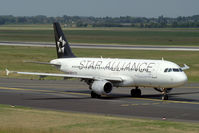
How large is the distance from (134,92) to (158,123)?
1776 cm

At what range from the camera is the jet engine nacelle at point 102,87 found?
49281mm

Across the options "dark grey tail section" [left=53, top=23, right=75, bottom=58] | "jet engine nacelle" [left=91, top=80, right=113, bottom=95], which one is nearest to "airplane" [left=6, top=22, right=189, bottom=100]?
"jet engine nacelle" [left=91, top=80, right=113, bottom=95]

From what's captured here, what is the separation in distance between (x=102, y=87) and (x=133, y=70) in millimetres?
3647

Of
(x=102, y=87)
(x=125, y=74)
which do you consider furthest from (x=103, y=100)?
(x=125, y=74)

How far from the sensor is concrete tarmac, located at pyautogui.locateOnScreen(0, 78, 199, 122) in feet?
133

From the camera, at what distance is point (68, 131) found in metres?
30.8

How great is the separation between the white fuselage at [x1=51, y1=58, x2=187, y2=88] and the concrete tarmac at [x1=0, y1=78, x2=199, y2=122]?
5.86 ft

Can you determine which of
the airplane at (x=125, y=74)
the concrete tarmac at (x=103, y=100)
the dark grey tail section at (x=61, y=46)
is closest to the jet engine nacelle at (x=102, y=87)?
the airplane at (x=125, y=74)

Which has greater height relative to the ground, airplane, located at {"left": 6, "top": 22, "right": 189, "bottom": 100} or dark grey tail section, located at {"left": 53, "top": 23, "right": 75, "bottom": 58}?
dark grey tail section, located at {"left": 53, "top": 23, "right": 75, "bottom": 58}

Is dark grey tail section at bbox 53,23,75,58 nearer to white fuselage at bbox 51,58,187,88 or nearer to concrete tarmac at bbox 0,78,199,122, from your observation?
white fuselage at bbox 51,58,187,88

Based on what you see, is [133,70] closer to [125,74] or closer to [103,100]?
[125,74]

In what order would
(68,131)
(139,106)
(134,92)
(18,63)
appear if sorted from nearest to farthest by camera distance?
(68,131)
(139,106)
(134,92)
(18,63)

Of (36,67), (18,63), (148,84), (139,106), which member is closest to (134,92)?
(148,84)

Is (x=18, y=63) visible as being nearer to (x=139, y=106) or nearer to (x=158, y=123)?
(x=139, y=106)
